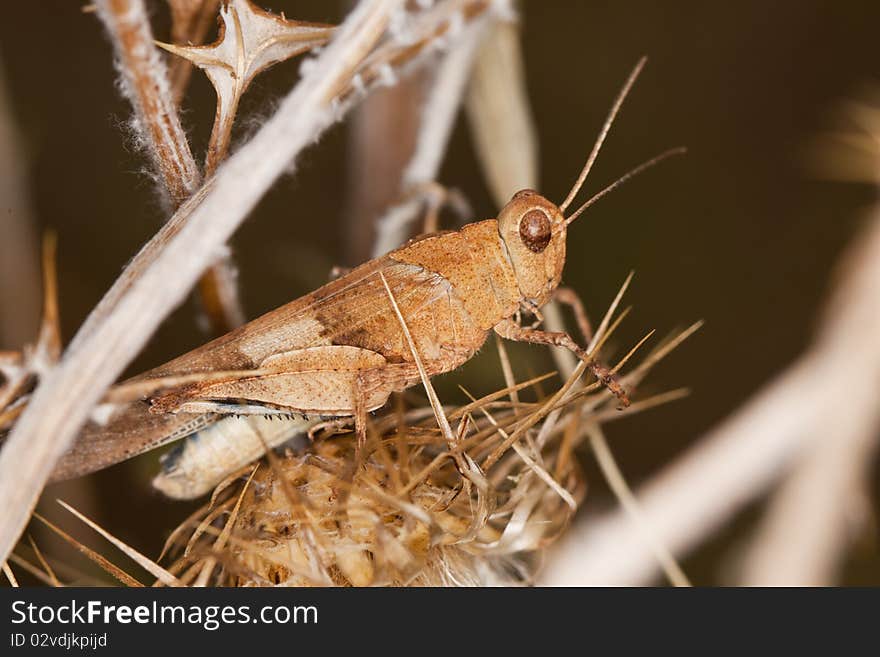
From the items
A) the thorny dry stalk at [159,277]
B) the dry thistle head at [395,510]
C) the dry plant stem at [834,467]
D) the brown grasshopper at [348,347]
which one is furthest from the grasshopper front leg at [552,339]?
the thorny dry stalk at [159,277]

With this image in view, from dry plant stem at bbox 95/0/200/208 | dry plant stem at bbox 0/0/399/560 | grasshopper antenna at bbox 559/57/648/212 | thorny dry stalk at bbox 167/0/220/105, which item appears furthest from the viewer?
grasshopper antenna at bbox 559/57/648/212

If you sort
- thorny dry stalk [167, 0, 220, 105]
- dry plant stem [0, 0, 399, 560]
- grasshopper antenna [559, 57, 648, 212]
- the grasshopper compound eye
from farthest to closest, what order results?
the grasshopper compound eye < grasshopper antenna [559, 57, 648, 212] < thorny dry stalk [167, 0, 220, 105] < dry plant stem [0, 0, 399, 560]

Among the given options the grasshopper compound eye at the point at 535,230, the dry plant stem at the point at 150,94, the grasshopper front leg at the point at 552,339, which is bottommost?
the grasshopper front leg at the point at 552,339

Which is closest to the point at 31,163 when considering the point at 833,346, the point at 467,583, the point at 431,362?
the point at 431,362

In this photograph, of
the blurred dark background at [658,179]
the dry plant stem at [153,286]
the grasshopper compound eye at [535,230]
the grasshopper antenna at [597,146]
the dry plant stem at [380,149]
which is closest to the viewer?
the dry plant stem at [153,286]

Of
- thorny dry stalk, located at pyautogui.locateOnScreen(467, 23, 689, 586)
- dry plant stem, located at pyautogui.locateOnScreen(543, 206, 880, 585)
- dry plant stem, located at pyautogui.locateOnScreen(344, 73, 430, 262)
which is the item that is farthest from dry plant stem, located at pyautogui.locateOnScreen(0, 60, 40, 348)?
dry plant stem, located at pyautogui.locateOnScreen(543, 206, 880, 585)

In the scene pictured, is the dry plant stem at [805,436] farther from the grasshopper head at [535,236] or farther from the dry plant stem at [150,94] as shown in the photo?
the dry plant stem at [150,94]

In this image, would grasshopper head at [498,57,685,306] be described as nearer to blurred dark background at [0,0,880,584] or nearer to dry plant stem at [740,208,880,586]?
dry plant stem at [740,208,880,586]
